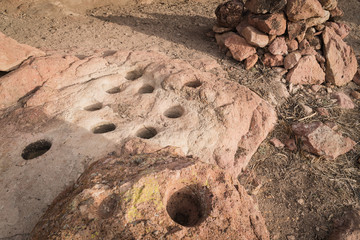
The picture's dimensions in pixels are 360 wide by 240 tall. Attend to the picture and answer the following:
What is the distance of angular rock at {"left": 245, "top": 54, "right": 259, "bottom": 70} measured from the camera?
4.71 meters

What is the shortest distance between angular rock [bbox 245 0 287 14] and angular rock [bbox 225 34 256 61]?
54cm

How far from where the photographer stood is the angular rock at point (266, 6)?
14.2ft

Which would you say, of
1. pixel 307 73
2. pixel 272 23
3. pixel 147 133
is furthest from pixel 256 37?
pixel 147 133

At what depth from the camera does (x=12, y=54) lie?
368 centimetres

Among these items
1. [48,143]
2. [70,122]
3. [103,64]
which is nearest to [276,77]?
[103,64]

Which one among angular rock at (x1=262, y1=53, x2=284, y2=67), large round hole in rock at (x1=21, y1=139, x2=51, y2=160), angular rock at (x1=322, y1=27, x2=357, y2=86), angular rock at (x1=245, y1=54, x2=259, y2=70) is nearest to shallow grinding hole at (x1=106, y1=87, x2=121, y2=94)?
large round hole in rock at (x1=21, y1=139, x2=51, y2=160)

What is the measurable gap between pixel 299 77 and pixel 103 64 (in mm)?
3367

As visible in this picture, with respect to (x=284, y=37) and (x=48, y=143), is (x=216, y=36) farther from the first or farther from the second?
(x=48, y=143)

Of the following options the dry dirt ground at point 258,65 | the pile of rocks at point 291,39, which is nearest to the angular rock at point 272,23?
the pile of rocks at point 291,39

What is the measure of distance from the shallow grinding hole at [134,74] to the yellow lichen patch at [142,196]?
7.96 ft

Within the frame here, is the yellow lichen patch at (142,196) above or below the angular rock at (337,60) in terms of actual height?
above

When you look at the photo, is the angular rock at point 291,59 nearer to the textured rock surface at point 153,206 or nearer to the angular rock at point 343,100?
the angular rock at point 343,100

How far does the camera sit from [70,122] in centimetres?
300

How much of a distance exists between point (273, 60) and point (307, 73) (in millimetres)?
650
